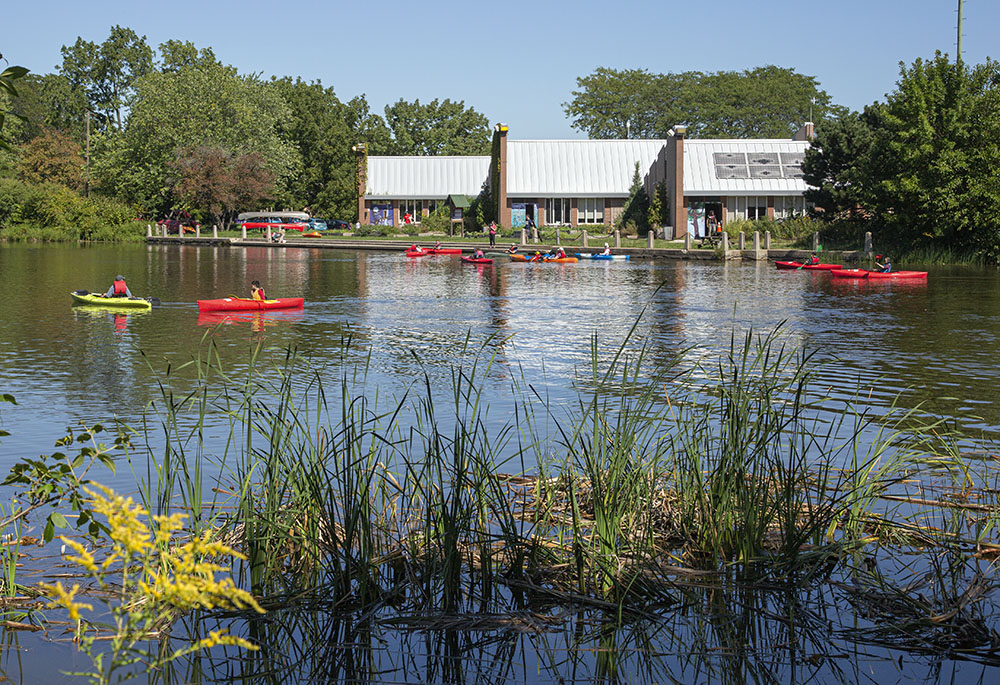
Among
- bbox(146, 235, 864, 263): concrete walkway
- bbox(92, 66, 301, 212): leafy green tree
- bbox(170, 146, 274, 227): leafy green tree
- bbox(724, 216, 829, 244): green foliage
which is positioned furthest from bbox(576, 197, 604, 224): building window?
bbox(170, 146, 274, 227): leafy green tree

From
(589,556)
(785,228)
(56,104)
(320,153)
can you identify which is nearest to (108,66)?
(56,104)

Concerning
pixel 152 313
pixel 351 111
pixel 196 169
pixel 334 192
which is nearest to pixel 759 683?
pixel 152 313

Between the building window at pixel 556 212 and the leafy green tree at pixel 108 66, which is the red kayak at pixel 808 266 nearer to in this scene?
the building window at pixel 556 212

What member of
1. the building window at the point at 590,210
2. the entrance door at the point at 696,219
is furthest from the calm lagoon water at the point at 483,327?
the building window at the point at 590,210

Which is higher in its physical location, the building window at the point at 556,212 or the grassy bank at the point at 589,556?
the building window at the point at 556,212

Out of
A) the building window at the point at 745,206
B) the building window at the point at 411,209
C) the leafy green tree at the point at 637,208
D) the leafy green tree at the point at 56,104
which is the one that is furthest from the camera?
the leafy green tree at the point at 56,104

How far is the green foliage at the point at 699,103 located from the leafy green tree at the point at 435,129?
11.4 m

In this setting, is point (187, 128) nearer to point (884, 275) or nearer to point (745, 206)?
point (745, 206)

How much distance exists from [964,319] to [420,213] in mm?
60393

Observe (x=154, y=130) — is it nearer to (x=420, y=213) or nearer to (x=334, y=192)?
(x=334, y=192)

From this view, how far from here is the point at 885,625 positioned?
19.1 ft

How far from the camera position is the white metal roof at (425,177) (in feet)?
263

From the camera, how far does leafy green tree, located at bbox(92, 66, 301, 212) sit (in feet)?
255

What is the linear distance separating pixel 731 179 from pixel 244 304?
49665 millimetres
